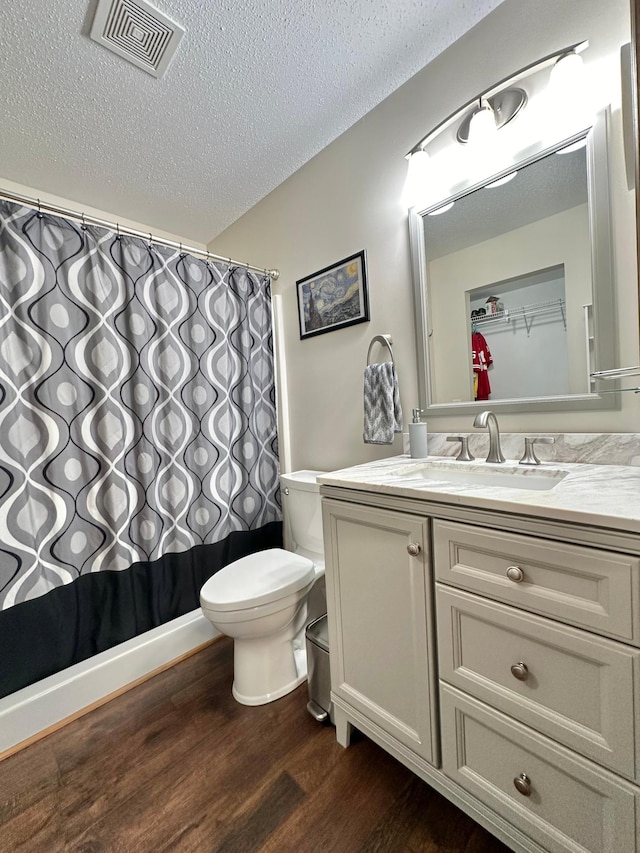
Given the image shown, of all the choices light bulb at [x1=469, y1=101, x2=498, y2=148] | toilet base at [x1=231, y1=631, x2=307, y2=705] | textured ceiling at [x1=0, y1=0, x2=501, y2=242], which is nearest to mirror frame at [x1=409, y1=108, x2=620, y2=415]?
light bulb at [x1=469, y1=101, x2=498, y2=148]

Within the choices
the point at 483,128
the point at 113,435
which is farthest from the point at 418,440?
the point at 113,435

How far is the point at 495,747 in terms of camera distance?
80 centimetres

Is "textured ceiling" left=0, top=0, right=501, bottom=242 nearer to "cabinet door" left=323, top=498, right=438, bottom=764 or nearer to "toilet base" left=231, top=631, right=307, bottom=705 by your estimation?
"cabinet door" left=323, top=498, right=438, bottom=764

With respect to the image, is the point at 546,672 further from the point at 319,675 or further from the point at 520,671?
the point at 319,675

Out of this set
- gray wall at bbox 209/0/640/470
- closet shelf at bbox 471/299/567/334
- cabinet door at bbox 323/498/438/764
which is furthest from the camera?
closet shelf at bbox 471/299/567/334

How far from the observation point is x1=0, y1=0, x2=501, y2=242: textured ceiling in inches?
45.3

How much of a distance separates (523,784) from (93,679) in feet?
4.84

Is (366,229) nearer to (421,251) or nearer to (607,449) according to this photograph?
(421,251)

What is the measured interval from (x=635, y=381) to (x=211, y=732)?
173 cm

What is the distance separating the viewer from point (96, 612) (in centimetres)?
147

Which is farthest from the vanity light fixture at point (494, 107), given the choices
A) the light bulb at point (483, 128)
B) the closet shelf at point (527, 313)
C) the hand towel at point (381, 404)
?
the hand towel at point (381, 404)

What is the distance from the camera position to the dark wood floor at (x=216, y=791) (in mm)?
922

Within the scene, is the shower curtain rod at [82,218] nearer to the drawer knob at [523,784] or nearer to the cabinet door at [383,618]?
the cabinet door at [383,618]

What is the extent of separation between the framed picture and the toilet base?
139 centimetres
